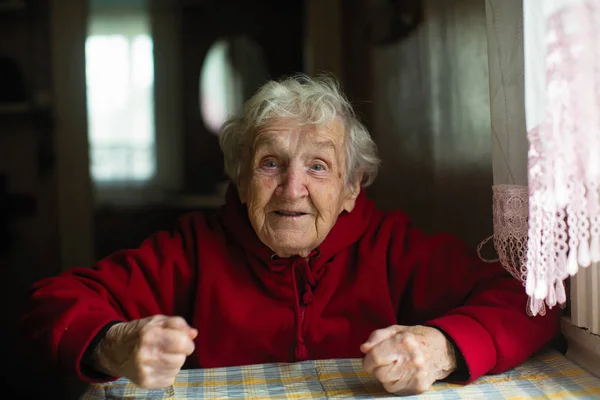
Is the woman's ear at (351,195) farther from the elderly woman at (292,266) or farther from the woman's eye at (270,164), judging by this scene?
the woman's eye at (270,164)

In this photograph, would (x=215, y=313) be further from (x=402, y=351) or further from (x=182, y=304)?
(x=402, y=351)

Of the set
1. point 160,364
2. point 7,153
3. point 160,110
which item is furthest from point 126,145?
point 160,364

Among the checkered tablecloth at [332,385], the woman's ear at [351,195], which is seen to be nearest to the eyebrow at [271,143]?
the woman's ear at [351,195]

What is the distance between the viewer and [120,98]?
9.61ft

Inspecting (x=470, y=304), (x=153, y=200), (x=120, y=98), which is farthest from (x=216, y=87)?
(x=470, y=304)

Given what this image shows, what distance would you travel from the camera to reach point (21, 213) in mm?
2846

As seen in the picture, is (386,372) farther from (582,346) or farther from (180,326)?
(582,346)

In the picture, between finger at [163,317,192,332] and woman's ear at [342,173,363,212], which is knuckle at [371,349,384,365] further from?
woman's ear at [342,173,363,212]

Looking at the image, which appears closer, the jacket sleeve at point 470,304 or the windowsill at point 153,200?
the jacket sleeve at point 470,304

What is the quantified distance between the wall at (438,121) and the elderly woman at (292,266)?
0.69 metres

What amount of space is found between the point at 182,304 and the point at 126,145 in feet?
4.41

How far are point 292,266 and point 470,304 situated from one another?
41 centimetres

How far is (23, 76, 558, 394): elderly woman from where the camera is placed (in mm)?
1618

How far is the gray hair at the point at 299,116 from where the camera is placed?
167 cm
